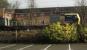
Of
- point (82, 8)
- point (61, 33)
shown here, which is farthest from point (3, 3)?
point (61, 33)

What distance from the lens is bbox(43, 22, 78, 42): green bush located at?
33.6 m

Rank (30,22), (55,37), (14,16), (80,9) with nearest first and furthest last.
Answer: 1. (55,37)
2. (80,9)
3. (30,22)
4. (14,16)

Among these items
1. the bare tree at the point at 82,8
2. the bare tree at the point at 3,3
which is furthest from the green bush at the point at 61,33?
the bare tree at the point at 3,3

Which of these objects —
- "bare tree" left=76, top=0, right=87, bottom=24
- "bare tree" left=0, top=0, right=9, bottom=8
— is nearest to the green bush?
"bare tree" left=76, top=0, right=87, bottom=24

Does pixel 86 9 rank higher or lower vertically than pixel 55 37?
higher

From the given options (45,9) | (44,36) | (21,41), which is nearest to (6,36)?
(21,41)

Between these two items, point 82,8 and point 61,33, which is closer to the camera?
point 61,33

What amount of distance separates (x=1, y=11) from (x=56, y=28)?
4066 centimetres

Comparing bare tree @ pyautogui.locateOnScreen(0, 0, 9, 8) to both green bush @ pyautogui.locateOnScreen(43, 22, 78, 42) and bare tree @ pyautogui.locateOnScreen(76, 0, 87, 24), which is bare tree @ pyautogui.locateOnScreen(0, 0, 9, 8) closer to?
bare tree @ pyautogui.locateOnScreen(76, 0, 87, 24)

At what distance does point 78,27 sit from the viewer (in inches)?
1391

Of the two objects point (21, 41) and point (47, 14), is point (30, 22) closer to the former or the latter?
point (47, 14)

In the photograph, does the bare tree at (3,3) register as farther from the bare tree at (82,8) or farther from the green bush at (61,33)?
the green bush at (61,33)

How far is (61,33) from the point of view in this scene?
112 ft

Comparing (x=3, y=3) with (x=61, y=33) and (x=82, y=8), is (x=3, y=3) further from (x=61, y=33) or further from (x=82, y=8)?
(x=61, y=33)
